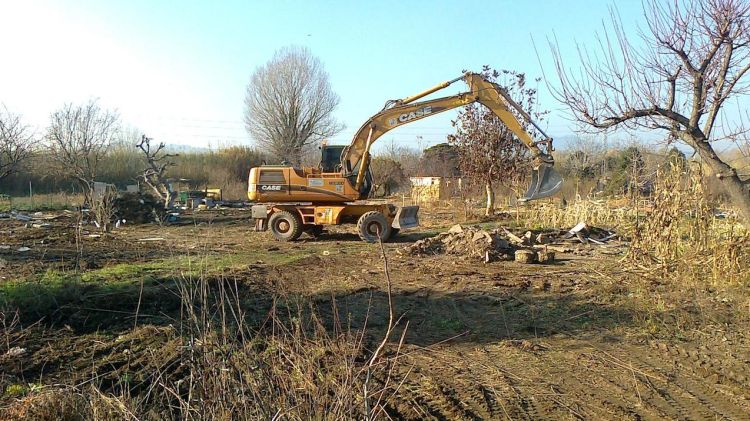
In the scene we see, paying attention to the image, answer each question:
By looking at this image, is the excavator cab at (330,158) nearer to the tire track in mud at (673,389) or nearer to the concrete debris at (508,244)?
the concrete debris at (508,244)

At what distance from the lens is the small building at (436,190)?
28.2 metres

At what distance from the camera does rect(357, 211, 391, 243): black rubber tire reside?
578 inches

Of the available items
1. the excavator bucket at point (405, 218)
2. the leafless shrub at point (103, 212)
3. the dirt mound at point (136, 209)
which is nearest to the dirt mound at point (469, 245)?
the excavator bucket at point (405, 218)

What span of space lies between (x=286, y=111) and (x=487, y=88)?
109 feet

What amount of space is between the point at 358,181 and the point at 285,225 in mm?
2318

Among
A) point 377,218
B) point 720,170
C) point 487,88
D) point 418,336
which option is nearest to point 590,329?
point 418,336

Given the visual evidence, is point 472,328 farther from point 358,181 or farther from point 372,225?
point 358,181

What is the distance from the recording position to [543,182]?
45.9 ft

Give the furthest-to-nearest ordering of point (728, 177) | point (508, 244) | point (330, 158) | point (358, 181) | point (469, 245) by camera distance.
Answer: point (330, 158)
point (358, 181)
point (508, 244)
point (469, 245)
point (728, 177)

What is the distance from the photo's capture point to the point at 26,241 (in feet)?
46.7

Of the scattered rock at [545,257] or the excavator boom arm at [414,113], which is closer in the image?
the scattered rock at [545,257]

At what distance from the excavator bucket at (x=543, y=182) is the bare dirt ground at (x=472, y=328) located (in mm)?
2489

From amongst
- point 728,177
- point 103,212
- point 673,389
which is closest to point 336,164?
point 103,212

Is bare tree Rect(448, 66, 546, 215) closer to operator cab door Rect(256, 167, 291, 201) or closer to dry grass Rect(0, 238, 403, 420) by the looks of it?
operator cab door Rect(256, 167, 291, 201)
